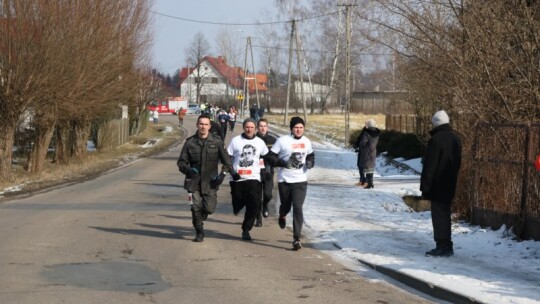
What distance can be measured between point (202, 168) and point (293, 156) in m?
1.34

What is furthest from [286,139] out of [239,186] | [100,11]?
[100,11]

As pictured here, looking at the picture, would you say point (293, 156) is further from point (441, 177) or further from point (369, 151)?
point (369, 151)

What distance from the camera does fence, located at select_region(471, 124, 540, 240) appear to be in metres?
10.4

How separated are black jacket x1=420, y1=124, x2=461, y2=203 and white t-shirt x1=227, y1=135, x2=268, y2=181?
8.90 ft

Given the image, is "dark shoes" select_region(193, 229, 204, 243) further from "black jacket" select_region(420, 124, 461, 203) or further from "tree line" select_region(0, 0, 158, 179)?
"tree line" select_region(0, 0, 158, 179)

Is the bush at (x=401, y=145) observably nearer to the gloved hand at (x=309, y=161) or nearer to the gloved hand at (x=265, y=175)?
the gloved hand at (x=265, y=175)

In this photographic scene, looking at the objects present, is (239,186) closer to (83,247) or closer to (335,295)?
(83,247)

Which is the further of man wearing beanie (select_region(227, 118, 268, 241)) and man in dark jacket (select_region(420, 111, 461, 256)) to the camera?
man wearing beanie (select_region(227, 118, 268, 241))

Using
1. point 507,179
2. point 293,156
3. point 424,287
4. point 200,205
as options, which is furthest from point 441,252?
point 200,205

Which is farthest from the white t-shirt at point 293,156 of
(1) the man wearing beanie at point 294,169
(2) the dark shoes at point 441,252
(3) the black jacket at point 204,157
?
(2) the dark shoes at point 441,252

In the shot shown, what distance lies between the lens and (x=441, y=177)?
9969 mm

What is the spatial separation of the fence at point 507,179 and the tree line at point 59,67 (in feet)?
47.7

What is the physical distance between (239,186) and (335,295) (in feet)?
12.9

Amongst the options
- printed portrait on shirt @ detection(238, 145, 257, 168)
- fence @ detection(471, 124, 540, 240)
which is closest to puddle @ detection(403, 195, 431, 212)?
fence @ detection(471, 124, 540, 240)
